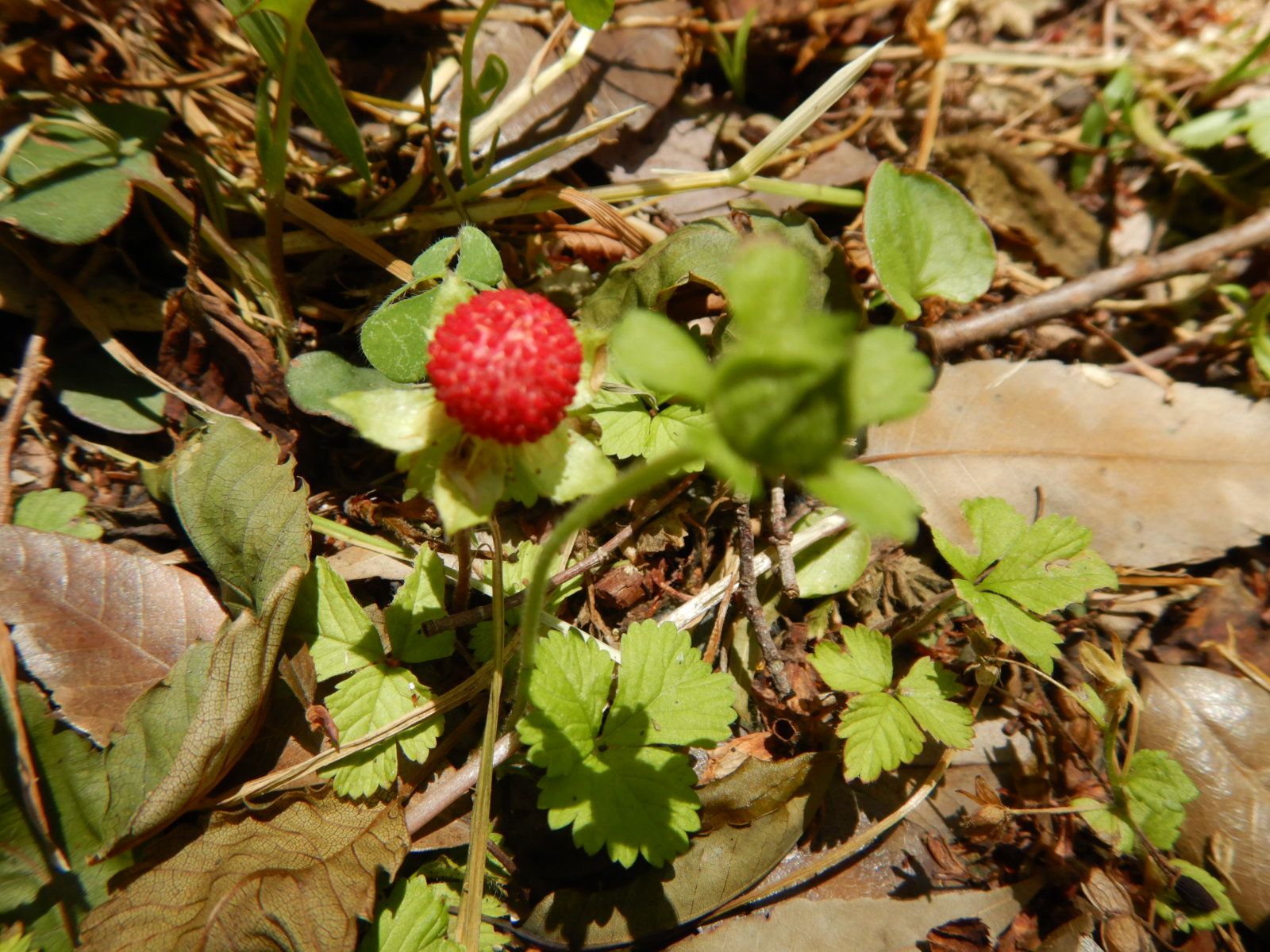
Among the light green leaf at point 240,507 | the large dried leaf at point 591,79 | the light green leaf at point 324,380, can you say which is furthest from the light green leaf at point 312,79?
the light green leaf at point 240,507

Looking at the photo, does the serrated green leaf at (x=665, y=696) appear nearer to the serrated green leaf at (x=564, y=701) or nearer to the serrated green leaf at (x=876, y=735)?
the serrated green leaf at (x=564, y=701)

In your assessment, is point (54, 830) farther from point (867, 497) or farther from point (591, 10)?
point (591, 10)

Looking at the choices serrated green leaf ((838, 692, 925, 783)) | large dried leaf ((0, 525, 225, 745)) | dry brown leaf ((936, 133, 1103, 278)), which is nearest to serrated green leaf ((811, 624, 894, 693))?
serrated green leaf ((838, 692, 925, 783))

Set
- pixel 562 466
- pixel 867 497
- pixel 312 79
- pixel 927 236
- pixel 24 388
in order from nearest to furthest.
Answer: pixel 867 497
pixel 562 466
pixel 312 79
pixel 24 388
pixel 927 236

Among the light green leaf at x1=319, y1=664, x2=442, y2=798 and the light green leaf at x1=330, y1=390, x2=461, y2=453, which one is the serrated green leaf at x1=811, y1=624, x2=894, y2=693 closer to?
the light green leaf at x1=319, y1=664, x2=442, y2=798

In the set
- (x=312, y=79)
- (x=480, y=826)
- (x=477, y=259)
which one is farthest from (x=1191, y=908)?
(x=312, y=79)

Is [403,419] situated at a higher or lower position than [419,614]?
higher
